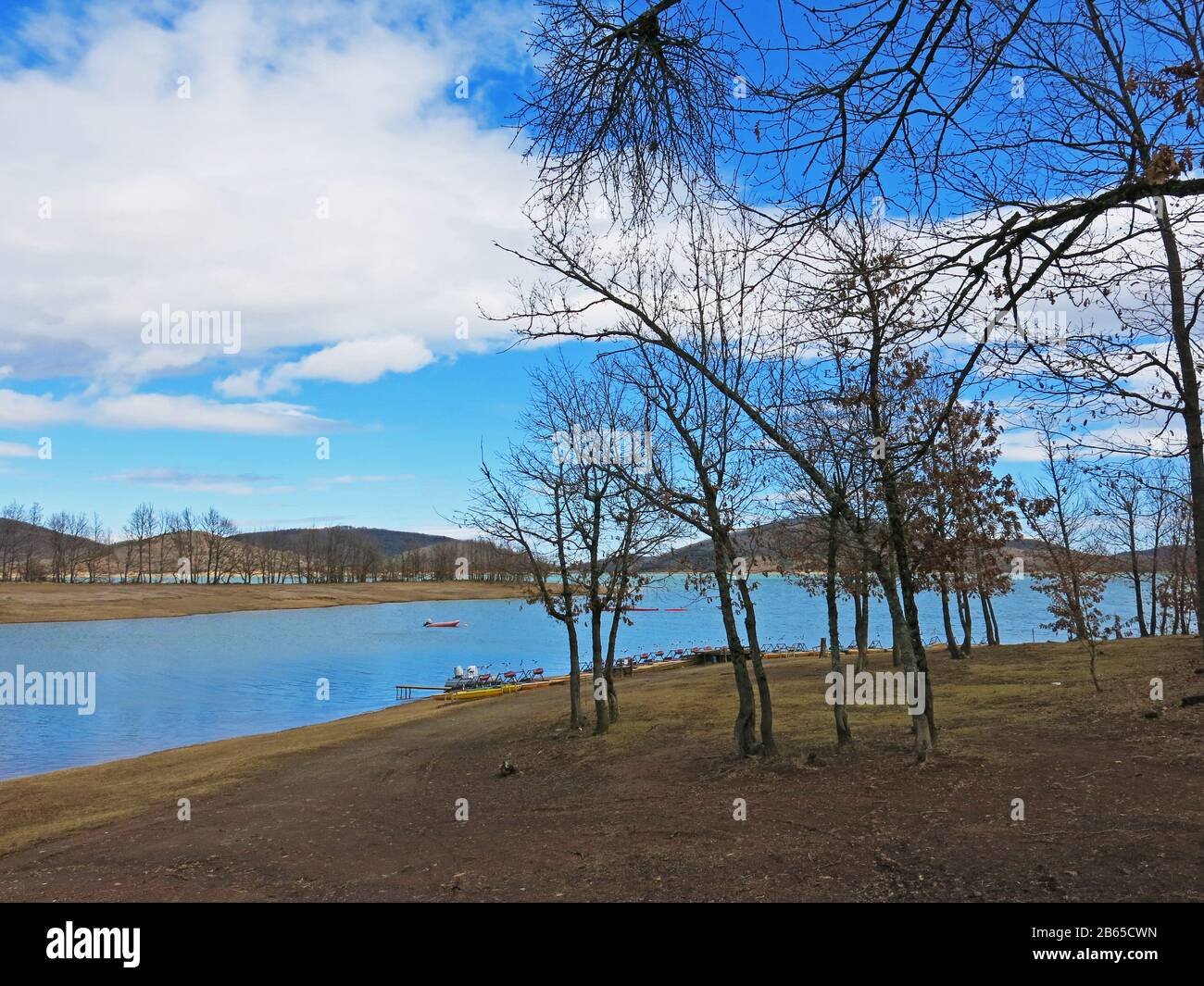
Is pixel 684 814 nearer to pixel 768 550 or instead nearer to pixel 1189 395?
pixel 768 550

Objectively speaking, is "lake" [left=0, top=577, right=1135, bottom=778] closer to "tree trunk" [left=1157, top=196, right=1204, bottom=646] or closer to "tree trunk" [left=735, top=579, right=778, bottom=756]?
"tree trunk" [left=735, top=579, right=778, bottom=756]

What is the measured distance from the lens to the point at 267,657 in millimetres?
62219

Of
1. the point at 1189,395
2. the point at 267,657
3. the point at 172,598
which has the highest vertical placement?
the point at 1189,395

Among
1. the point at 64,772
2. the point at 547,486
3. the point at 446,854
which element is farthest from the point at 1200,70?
the point at 64,772

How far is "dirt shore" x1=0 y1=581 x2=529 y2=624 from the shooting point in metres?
101

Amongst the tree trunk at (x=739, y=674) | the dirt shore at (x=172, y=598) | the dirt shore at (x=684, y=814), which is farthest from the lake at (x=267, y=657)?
the dirt shore at (x=172, y=598)

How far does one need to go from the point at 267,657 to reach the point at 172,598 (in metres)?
68.0

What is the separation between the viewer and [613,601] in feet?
71.3

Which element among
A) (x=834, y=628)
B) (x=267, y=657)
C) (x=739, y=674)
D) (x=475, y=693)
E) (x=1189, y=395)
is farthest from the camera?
(x=267, y=657)

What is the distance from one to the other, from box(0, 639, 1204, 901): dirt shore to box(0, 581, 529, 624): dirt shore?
289 feet

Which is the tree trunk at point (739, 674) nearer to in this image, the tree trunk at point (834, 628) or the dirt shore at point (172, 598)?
the tree trunk at point (834, 628)

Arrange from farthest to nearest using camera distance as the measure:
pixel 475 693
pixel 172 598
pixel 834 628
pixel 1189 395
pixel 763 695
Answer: pixel 172 598, pixel 475 693, pixel 834 628, pixel 763 695, pixel 1189 395

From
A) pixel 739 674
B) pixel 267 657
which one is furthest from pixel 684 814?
pixel 267 657

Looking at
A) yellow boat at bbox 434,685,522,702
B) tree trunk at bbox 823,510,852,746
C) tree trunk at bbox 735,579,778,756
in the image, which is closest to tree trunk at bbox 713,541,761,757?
tree trunk at bbox 735,579,778,756
